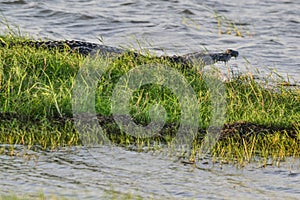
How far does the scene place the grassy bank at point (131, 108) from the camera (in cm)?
638

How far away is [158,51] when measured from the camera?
11594 mm

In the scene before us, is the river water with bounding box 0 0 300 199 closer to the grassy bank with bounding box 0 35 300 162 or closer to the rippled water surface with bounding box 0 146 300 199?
the rippled water surface with bounding box 0 146 300 199

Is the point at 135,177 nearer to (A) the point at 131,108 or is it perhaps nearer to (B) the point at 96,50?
(A) the point at 131,108

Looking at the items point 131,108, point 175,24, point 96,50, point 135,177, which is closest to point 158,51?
point 175,24

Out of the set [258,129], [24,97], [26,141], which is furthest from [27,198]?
[258,129]

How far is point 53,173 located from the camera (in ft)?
17.7

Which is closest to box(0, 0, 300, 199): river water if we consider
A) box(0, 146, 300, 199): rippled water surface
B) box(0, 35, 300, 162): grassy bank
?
box(0, 146, 300, 199): rippled water surface

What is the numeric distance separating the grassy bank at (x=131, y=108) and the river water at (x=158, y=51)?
0.40 meters

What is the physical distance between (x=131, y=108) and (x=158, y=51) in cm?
477

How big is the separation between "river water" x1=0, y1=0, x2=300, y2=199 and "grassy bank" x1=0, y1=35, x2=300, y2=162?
0.40 metres

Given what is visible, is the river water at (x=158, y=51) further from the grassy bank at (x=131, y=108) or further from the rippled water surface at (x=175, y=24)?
the grassy bank at (x=131, y=108)

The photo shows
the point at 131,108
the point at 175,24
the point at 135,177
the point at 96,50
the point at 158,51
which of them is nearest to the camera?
the point at 135,177

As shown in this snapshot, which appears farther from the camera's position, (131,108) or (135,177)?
(131,108)

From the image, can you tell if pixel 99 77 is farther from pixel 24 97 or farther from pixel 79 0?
pixel 79 0
